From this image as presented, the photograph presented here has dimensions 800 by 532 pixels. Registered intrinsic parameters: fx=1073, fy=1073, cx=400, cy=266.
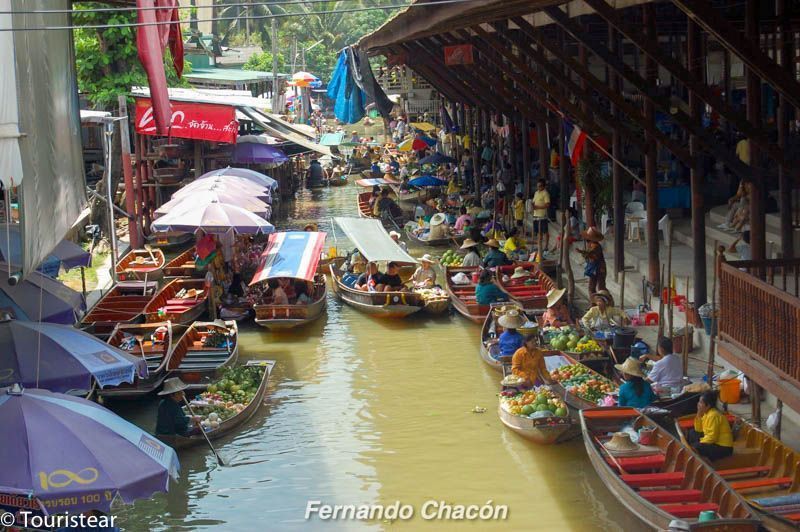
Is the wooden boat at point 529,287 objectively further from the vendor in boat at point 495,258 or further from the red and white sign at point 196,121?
the red and white sign at point 196,121

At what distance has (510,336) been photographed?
15.0 m

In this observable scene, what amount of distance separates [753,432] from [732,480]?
0.66m

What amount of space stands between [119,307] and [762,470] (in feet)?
39.3

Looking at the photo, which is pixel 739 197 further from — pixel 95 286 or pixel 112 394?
pixel 95 286

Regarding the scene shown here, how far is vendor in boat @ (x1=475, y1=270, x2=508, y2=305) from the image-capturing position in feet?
59.8

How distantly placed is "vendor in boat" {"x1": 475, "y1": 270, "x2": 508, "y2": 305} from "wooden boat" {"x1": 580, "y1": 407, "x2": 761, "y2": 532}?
6729 millimetres

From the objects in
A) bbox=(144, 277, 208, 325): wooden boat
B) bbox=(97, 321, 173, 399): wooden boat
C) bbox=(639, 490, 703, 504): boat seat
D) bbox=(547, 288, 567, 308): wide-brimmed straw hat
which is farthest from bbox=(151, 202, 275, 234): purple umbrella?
bbox=(639, 490, 703, 504): boat seat

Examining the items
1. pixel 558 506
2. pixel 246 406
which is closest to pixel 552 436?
pixel 558 506

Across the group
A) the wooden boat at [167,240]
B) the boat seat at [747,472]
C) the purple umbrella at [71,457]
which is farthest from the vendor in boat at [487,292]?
the wooden boat at [167,240]

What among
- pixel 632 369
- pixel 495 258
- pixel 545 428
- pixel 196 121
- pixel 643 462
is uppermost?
pixel 196 121

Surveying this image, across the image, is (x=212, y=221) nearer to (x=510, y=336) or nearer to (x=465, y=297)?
(x=465, y=297)

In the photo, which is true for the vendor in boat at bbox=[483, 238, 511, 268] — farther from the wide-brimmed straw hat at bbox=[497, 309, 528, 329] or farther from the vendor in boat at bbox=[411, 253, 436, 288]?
the wide-brimmed straw hat at bbox=[497, 309, 528, 329]

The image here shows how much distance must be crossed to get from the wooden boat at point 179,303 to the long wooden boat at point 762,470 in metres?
9.90

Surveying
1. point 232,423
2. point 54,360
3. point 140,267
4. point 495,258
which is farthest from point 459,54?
point 54,360
